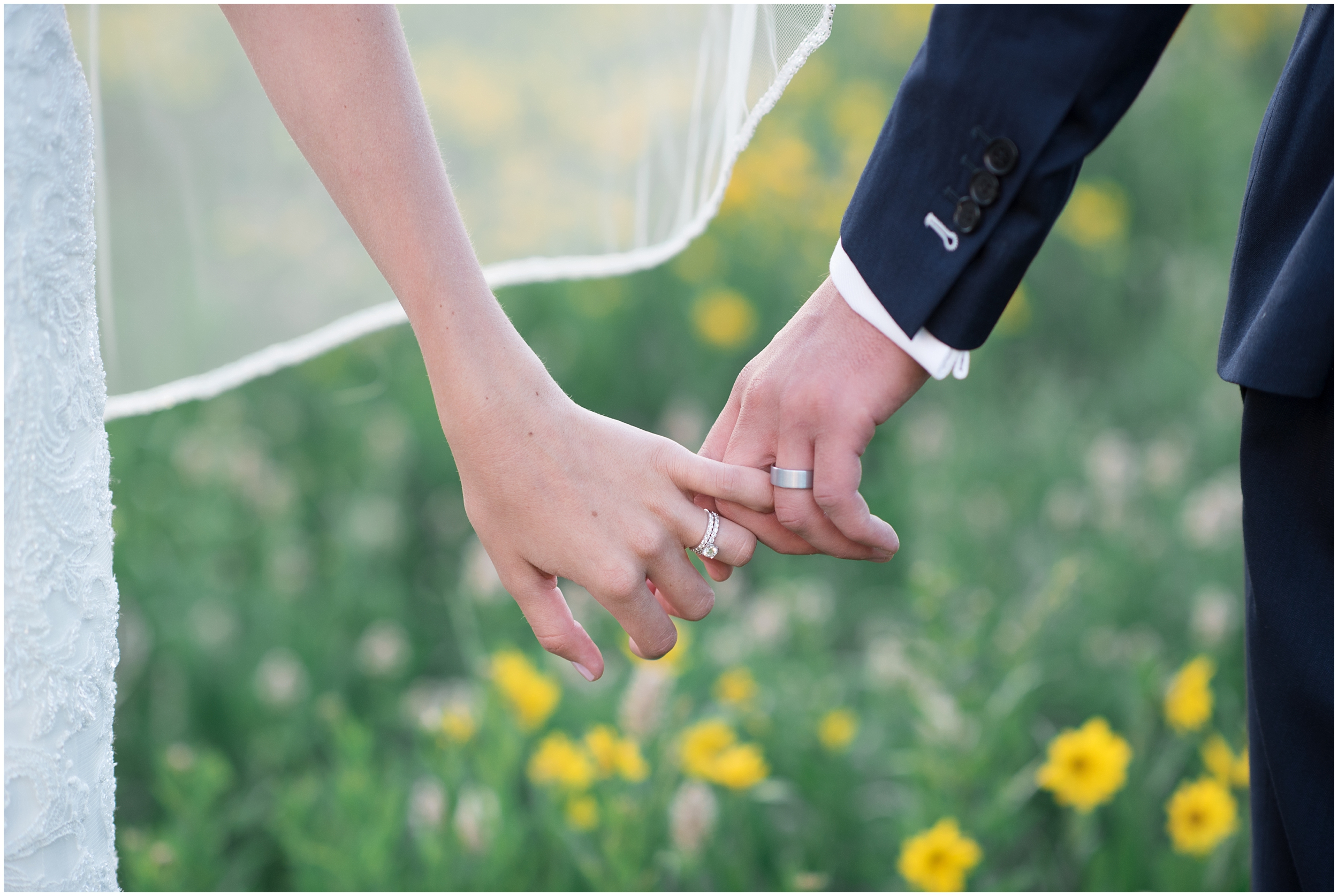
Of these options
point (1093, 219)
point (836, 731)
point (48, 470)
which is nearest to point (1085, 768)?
point (836, 731)

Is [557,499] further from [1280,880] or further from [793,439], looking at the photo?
[1280,880]

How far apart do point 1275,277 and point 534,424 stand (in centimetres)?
66

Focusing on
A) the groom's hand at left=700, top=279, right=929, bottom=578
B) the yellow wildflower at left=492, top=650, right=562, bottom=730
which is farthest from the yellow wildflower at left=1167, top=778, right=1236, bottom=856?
the yellow wildflower at left=492, top=650, right=562, bottom=730

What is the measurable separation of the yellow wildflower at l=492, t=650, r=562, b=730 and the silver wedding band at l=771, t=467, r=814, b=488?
66cm

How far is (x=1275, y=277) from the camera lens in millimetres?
889

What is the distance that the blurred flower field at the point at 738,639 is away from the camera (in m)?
1.49

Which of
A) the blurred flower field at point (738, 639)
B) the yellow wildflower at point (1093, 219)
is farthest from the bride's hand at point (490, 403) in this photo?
the yellow wildflower at point (1093, 219)

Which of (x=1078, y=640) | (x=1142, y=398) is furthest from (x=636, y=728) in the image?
(x=1142, y=398)

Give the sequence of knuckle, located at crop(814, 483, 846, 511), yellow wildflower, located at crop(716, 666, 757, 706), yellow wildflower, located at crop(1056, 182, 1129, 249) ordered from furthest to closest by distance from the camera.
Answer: yellow wildflower, located at crop(1056, 182, 1129, 249), yellow wildflower, located at crop(716, 666, 757, 706), knuckle, located at crop(814, 483, 846, 511)

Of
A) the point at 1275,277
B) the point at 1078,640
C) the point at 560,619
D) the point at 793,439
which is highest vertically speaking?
the point at 1275,277

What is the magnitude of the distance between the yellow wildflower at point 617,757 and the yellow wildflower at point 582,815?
0.05 m

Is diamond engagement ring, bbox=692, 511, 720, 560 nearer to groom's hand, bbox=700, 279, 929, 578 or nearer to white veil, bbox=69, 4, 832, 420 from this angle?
groom's hand, bbox=700, 279, 929, 578

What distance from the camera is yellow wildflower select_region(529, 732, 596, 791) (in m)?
1.44

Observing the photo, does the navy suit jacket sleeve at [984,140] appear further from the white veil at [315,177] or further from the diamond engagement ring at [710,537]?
the white veil at [315,177]
